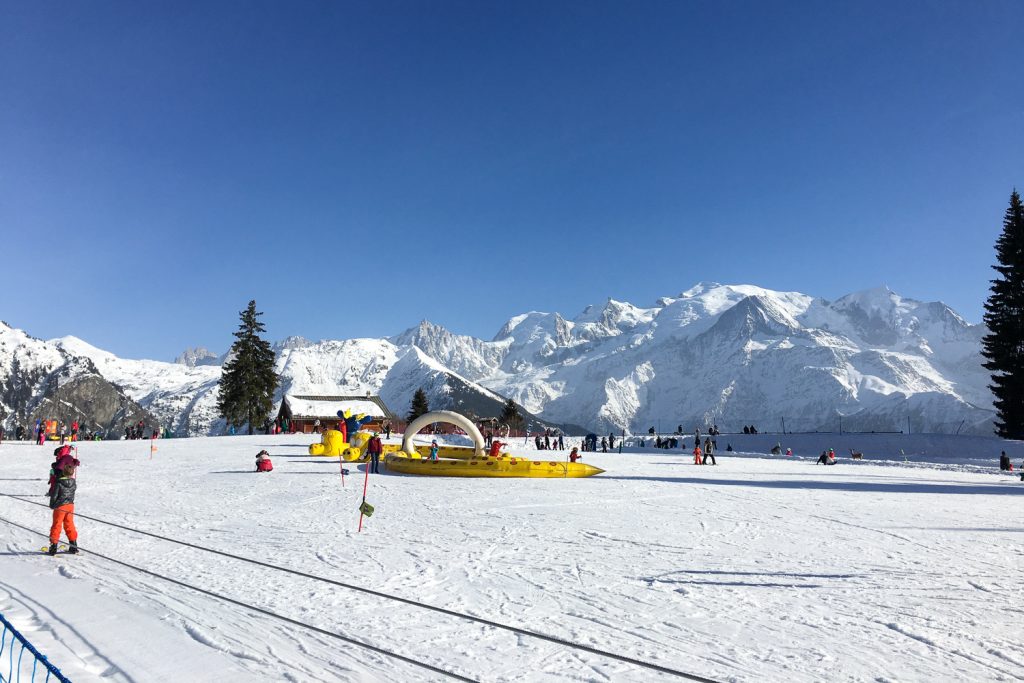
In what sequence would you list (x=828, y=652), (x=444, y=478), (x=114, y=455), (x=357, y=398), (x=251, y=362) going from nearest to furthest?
1. (x=828, y=652)
2. (x=444, y=478)
3. (x=114, y=455)
4. (x=251, y=362)
5. (x=357, y=398)

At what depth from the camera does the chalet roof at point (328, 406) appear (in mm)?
74562

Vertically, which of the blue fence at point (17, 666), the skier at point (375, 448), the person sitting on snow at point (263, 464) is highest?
the skier at point (375, 448)

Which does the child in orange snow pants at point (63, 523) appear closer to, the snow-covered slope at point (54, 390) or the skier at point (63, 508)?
the skier at point (63, 508)

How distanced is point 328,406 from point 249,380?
1213 centimetres

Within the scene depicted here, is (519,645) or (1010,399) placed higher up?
(1010,399)

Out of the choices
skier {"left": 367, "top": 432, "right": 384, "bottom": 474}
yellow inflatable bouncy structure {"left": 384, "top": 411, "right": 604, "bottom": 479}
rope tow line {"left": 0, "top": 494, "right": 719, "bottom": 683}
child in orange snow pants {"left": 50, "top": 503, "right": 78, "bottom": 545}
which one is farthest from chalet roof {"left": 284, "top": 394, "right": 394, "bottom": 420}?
rope tow line {"left": 0, "top": 494, "right": 719, "bottom": 683}

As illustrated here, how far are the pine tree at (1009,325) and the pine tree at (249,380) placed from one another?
212 ft

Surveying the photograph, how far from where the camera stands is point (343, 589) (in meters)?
9.19

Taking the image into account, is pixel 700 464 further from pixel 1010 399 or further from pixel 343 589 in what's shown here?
pixel 343 589

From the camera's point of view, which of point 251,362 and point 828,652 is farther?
point 251,362

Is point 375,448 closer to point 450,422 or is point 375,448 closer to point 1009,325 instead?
point 450,422

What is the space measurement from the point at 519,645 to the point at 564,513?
31.5 ft

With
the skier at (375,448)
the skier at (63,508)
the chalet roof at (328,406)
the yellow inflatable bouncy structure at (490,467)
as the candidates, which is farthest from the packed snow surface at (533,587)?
the chalet roof at (328,406)

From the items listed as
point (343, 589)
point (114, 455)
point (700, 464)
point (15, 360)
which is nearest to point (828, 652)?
point (343, 589)
